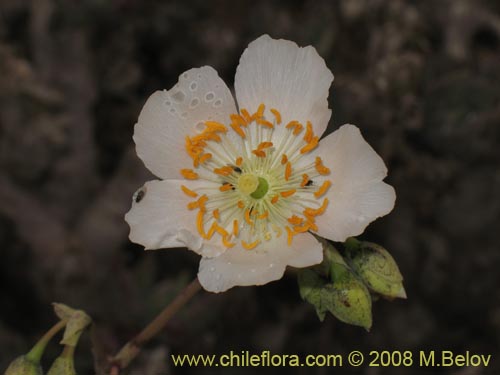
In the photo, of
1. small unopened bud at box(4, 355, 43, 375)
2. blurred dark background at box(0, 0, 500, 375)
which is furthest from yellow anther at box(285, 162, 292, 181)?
blurred dark background at box(0, 0, 500, 375)

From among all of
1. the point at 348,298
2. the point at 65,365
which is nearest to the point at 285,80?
the point at 348,298

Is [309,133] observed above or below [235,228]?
above

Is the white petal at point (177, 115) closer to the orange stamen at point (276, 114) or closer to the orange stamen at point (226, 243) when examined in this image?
the orange stamen at point (276, 114)

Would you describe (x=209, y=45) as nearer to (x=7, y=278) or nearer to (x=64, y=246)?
(x=64, y=246)

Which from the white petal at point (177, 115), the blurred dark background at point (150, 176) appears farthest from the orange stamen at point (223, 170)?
the blurred dark background at point (150, 176)

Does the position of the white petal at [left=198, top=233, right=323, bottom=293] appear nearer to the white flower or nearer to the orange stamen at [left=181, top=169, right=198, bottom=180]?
the white flower

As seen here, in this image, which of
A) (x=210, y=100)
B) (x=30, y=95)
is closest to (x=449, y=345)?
(x=210, y=100)

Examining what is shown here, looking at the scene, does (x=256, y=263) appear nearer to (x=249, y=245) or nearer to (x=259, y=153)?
(x=249, y=245)
